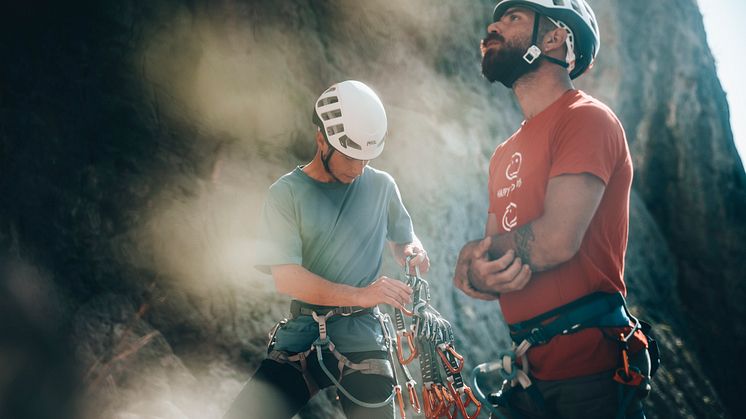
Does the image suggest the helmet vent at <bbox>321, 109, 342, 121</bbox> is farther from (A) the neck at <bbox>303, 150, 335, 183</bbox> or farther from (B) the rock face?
(B) the rock face

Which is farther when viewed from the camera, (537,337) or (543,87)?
(543,87)

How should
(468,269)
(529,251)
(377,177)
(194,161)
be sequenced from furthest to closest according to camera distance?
(194,161)
(377,177)
(468,269)
(529,251)

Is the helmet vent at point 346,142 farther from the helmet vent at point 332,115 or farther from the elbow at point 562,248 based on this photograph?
the elbow at point 562,248

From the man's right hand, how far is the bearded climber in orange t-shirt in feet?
1.09

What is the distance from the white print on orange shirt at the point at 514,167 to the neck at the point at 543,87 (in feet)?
0.78

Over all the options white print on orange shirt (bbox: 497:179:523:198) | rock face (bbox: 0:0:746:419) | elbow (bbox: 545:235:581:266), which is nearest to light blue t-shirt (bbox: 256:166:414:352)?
white print on orange shirt (bbox: 497:179:523:198)

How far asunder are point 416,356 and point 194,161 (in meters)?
3.68

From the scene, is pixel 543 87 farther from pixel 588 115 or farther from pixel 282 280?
pixel 282 280

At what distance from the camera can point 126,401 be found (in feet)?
14.5

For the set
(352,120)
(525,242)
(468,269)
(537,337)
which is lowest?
(537,337)

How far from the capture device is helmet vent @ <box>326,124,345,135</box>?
10.5ft

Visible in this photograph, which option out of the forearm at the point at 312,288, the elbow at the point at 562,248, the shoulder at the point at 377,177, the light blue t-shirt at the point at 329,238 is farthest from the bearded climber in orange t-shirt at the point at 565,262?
the shoulder at the point at 377,177

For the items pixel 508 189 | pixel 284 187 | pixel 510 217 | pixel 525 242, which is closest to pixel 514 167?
pixel 508 189

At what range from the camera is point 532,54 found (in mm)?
2697
